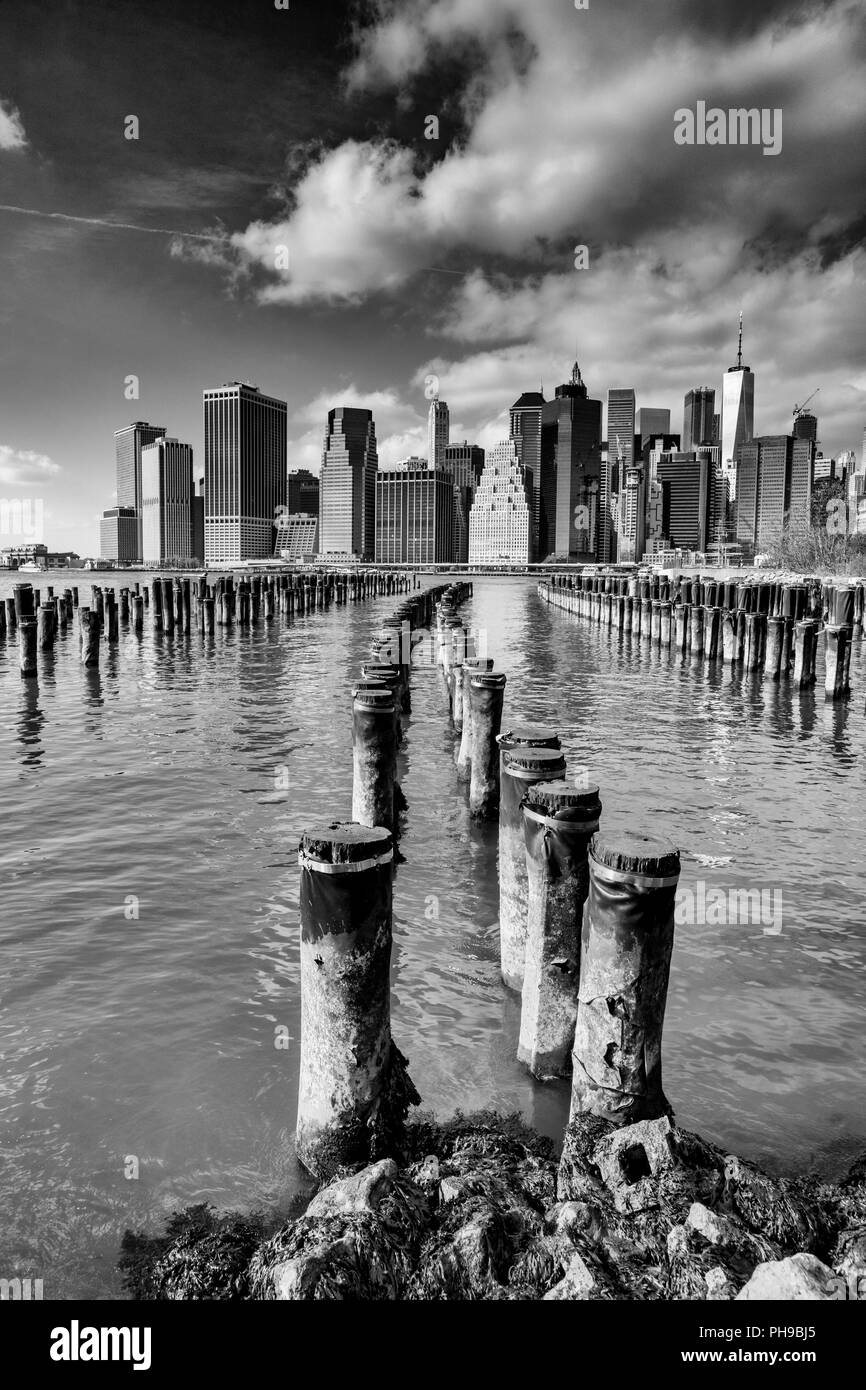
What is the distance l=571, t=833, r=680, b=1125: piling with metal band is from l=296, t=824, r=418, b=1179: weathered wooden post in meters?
1.19

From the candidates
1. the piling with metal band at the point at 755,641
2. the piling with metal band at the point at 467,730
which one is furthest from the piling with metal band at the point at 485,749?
the piling with metal band at the point at 755,641

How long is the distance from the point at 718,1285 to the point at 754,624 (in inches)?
1036

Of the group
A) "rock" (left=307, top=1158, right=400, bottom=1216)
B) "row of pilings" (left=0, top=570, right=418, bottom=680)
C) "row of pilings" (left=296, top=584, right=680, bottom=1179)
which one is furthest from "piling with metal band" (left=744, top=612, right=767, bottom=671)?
"rock" (left=307, top=1158, right=400, bottom=1216)

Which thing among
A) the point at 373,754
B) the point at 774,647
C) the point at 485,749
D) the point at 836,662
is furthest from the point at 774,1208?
the point at 774,647

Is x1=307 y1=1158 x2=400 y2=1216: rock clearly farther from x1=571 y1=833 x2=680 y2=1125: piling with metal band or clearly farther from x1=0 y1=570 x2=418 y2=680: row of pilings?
x1=0 y1=570 x2=418 y2=680: row of pilings

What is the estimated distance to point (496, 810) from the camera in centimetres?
1212

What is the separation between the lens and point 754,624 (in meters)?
28.0

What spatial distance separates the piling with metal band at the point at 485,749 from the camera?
39.8 ft

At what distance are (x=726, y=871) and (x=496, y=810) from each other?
3.25 m

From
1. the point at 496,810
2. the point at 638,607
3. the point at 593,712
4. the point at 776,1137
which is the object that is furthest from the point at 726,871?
the point at 638,607

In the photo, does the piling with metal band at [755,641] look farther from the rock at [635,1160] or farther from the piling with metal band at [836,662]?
the rock at [635,1160]

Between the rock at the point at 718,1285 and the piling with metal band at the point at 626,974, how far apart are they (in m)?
1.26

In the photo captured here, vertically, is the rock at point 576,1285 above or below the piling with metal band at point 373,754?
below
